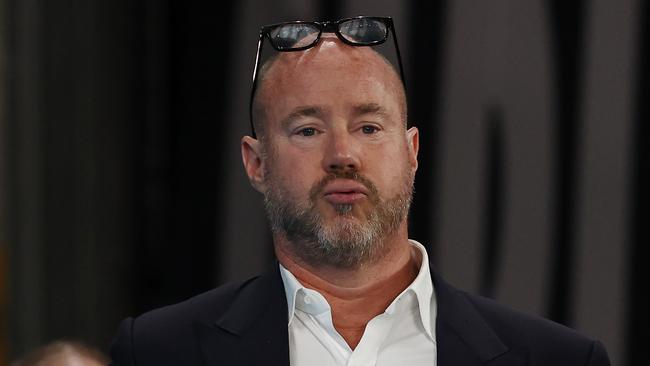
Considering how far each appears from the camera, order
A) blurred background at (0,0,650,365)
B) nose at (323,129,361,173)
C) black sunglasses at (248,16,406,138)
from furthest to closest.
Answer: blurred background at (0,0,650,365) → black sunglasses at (248,16,406,138) → nose at (323,129,361,173)

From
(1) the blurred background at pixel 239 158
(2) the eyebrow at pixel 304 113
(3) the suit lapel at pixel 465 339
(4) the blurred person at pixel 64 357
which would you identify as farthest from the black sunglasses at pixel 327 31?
(1) the blurred background at pixel 239 158

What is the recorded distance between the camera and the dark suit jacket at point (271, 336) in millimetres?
2289

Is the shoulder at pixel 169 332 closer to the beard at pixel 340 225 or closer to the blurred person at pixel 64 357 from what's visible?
the beard at pixel 340 225

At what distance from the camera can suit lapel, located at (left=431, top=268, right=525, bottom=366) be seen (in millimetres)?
2283

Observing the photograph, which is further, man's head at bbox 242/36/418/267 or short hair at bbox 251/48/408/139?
short hair at bbox 251/48/408/139

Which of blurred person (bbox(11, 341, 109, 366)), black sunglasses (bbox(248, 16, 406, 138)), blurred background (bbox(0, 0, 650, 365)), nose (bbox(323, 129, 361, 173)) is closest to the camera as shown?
nose (bbox(323, 129, 361, 173))

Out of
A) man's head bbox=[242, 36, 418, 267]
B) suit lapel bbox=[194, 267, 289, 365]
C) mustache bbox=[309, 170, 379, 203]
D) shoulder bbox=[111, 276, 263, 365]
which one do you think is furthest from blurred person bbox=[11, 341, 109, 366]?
mustache bbox=[309, 170, 379, 203]

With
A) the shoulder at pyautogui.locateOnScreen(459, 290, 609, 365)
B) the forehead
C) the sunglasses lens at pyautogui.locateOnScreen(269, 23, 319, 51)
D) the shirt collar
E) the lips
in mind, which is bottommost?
the shoulder at pyautogui.locateOnScreen(459, 290, 609, 365)

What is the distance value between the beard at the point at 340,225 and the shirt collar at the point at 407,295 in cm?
5

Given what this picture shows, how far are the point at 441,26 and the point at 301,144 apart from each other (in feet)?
4.72

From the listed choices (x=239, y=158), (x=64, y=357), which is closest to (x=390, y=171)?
(x=64, y=357)

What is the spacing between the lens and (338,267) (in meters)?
2.33

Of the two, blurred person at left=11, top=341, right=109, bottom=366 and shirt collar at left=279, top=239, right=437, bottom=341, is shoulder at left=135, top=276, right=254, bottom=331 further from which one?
blurred person at left=11, top=341, right=109, bottom=366

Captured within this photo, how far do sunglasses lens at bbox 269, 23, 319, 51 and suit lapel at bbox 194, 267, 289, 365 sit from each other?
0.42m
